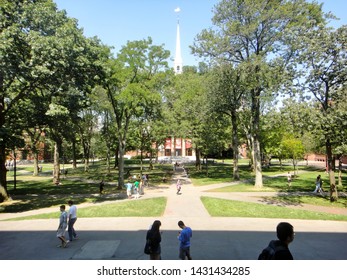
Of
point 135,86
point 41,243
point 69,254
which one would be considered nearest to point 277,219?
point 69,254

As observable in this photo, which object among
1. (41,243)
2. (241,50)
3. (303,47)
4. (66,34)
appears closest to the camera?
(41,243)

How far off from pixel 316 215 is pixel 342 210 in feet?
9.07

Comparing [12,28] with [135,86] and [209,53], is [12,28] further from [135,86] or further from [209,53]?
[209,53]

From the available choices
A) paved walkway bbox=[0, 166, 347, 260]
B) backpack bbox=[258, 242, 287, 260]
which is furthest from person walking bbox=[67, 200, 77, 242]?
backpack bbox=[258, 242, 287, 260]

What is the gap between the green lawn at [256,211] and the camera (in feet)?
49.7

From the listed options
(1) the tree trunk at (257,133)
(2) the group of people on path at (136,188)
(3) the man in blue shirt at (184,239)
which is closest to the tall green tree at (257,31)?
(1) the tree trunk at (257,133)

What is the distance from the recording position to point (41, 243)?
36.1ft

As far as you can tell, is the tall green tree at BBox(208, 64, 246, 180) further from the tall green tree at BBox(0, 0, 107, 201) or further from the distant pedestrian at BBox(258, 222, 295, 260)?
the distant pedestrian at BBox(258, 222, 295, 260)

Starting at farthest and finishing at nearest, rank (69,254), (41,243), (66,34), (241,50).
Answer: (241,50)
(66,34)
(41,243)
(69,254)

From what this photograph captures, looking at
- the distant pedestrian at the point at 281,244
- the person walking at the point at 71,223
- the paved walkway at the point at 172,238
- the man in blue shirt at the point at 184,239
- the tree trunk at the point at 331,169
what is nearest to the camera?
the distant pedestrian at the point at 281,244

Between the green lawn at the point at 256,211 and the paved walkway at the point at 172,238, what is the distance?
75cm

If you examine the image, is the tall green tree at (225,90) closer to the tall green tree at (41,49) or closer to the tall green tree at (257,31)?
the tall green tree at (257,31)

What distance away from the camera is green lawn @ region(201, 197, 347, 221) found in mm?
15148

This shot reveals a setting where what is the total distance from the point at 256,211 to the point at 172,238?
22.7 ft
